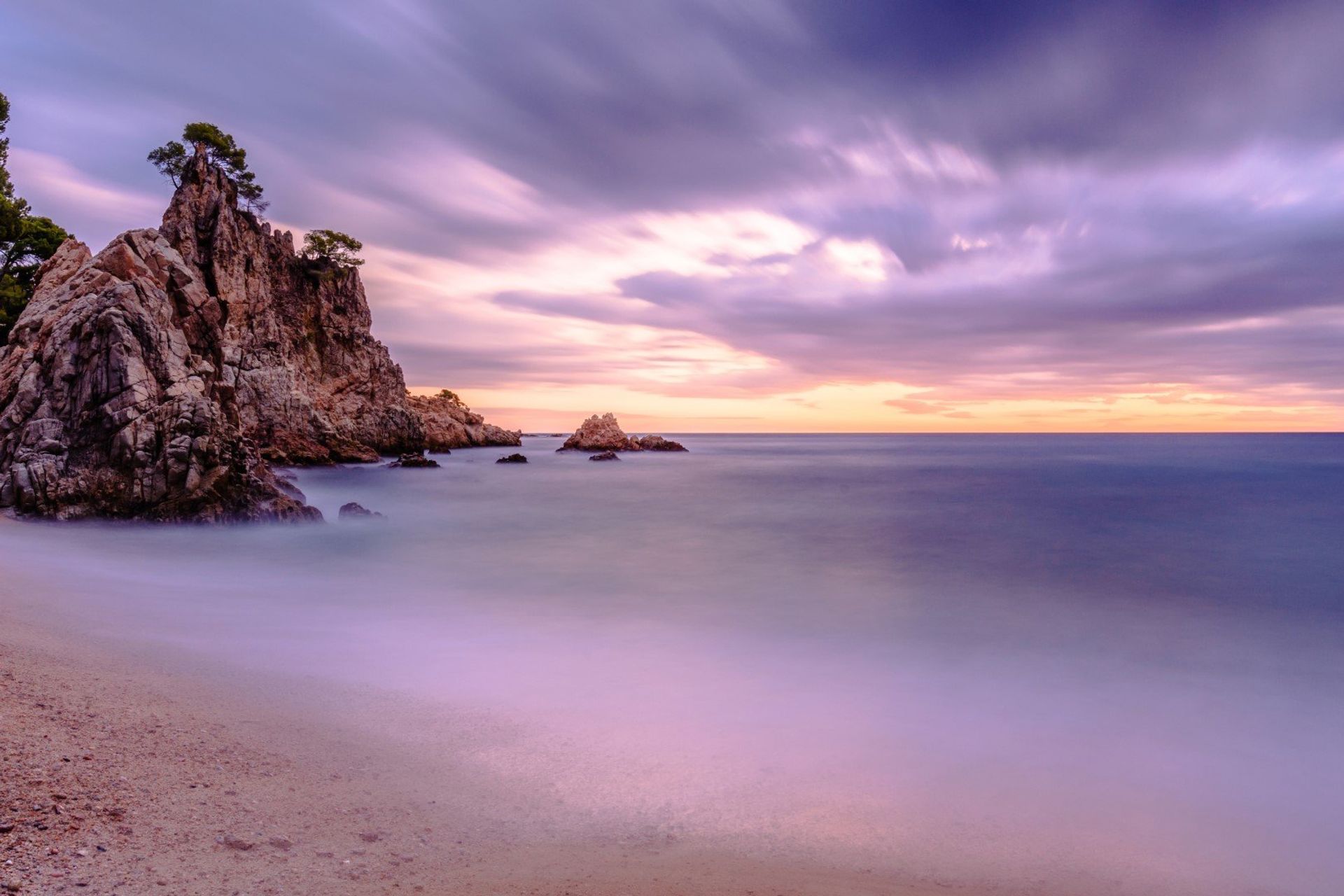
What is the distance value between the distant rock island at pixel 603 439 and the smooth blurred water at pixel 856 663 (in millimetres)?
53744

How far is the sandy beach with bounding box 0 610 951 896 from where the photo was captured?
3.20 meters

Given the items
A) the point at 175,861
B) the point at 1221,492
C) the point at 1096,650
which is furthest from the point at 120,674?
the point at 1221,492

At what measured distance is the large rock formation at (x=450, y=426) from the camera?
73125 millimetres

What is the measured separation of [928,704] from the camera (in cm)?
726

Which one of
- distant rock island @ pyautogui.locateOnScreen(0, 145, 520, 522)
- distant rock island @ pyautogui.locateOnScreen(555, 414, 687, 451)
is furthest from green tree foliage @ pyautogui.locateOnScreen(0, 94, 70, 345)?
distant rock island @ pyautogui.locateOnScreen(555, 414, 687, 451)

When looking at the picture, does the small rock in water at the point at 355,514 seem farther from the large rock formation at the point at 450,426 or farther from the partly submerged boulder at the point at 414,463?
the large rock formation at the point at 450,426

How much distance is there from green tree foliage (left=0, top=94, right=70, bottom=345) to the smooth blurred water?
22.1 metres

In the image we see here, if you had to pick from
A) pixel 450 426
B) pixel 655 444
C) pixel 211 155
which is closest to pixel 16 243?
pixel 211 155

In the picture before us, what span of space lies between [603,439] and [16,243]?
50.0 meters

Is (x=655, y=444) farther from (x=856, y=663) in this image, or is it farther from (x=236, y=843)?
(x=236, y=843)

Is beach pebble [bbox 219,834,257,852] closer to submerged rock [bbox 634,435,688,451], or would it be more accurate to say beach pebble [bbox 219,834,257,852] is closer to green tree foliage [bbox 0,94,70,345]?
green tree foliage [bbox 0,94,70,345]

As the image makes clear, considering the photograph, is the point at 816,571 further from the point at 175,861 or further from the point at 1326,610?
the point at 175,861

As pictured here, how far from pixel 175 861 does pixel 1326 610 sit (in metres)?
16.8

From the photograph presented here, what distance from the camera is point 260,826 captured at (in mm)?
3686
